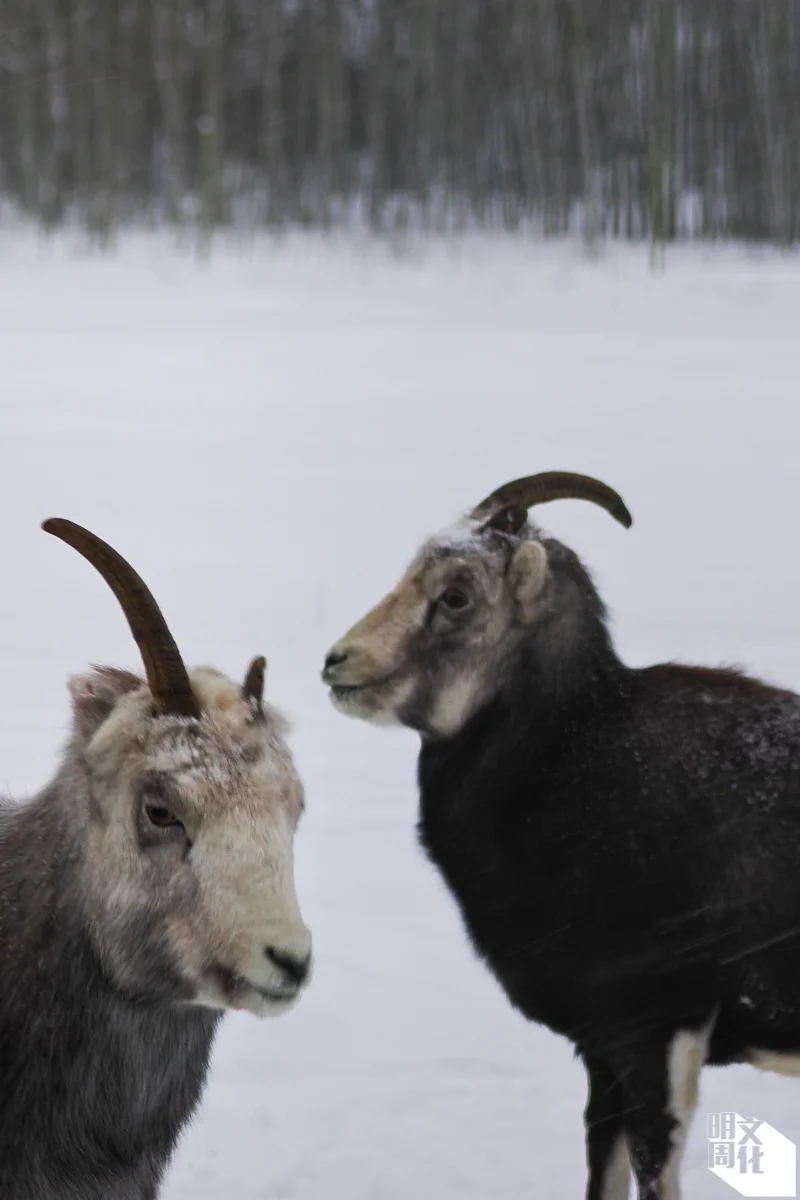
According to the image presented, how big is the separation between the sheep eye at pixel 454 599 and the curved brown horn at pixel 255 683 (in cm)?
78

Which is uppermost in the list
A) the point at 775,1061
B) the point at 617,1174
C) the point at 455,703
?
the point at 455,703

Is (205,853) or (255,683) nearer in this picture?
(205,853)

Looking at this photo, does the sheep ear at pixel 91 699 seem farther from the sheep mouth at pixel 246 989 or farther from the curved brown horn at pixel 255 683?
the sheep mouth at pixel 246 989

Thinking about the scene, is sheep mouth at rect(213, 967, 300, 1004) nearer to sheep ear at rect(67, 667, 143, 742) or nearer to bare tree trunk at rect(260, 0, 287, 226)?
sheep ear at rect(67, 667, 143, 742)

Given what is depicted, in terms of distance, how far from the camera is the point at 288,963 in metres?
2.27

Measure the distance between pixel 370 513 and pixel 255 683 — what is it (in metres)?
5.04

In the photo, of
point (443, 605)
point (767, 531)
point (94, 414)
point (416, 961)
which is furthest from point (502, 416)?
point (443, 605)

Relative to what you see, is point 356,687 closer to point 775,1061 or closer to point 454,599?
point 454,599

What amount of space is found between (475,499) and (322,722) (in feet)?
6.53

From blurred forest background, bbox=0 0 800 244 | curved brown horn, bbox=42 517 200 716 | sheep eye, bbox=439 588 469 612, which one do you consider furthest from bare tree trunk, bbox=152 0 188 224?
curved brown horn, bbox=42 517 200 716

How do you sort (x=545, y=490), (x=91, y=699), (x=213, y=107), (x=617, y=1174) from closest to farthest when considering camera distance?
(x=91, y=699), (x=617, y=1174), (x=545, y=490), (x=213, y=107)

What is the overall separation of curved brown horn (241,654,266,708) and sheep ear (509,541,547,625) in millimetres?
846
